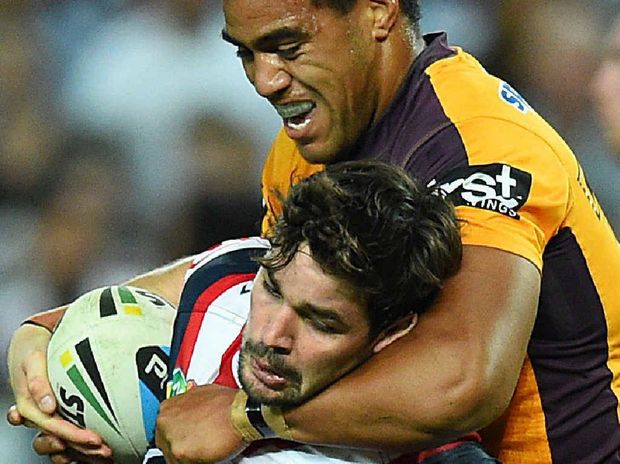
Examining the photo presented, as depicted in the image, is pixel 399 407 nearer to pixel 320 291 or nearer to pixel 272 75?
pixel 320 291

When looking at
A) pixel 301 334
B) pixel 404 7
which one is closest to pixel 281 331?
pixel 301 334

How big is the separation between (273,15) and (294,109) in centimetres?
15

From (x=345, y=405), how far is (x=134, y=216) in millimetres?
2280

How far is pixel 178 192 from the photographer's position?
3928 millimetres

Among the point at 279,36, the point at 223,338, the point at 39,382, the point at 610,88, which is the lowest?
the point at 610,88

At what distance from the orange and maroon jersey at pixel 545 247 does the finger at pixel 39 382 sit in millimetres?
658

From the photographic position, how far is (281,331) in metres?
1.72

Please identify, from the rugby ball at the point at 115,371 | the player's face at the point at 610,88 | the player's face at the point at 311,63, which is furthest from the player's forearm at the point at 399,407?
the player's face at the point at 610,88

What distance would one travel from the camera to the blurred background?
3848 millimetres

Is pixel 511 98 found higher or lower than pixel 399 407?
higher

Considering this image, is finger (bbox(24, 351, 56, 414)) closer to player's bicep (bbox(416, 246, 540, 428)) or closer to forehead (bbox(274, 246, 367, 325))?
forehead (bbox(274, 246, 367, 325))

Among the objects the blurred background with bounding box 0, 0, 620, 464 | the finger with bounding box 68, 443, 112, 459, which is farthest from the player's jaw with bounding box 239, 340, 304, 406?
the blurred background with bounding box 0, 0, 620, 464

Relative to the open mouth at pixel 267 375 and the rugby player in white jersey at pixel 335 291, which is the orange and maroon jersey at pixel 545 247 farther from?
the open mouth at pixel 267 375

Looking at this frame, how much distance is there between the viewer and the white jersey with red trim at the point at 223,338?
181 centimetres
